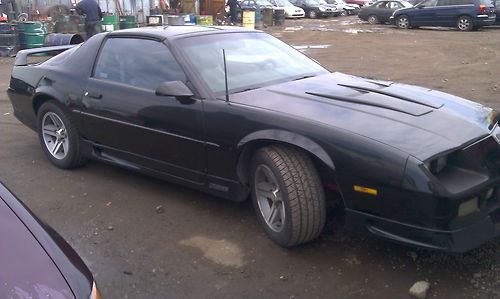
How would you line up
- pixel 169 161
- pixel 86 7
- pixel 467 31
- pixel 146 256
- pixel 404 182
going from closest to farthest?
pixel 404 182 < pixel 146 256 < pixel 169 161 < pixel 86 7 < pixel 467 31

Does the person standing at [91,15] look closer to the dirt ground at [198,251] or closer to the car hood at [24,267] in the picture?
the dirt ground at [198,251]

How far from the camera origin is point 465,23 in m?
22.0

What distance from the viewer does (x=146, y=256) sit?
366 cm

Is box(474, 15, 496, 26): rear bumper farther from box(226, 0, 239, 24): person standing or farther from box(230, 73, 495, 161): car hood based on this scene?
box(230, 73, 495, 161): car hood

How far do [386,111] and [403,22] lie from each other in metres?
22.3

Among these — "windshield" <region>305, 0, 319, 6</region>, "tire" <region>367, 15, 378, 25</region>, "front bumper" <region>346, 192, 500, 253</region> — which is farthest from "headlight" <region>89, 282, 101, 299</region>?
"windshield" <region>305, 0, 319, 6</region>

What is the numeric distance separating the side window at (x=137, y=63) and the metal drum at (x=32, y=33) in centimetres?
1160

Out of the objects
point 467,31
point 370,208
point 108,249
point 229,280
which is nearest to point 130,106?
point 108,249

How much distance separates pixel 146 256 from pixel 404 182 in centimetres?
179

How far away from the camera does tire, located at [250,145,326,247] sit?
338 centimetres

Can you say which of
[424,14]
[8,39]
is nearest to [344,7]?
[424,14]

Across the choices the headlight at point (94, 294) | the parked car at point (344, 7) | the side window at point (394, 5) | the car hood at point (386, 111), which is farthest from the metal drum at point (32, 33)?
the parked car at point (344, 7)

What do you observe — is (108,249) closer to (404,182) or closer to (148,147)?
(148,147)

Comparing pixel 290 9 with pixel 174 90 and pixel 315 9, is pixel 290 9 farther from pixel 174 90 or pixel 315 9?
pixel 174 90
